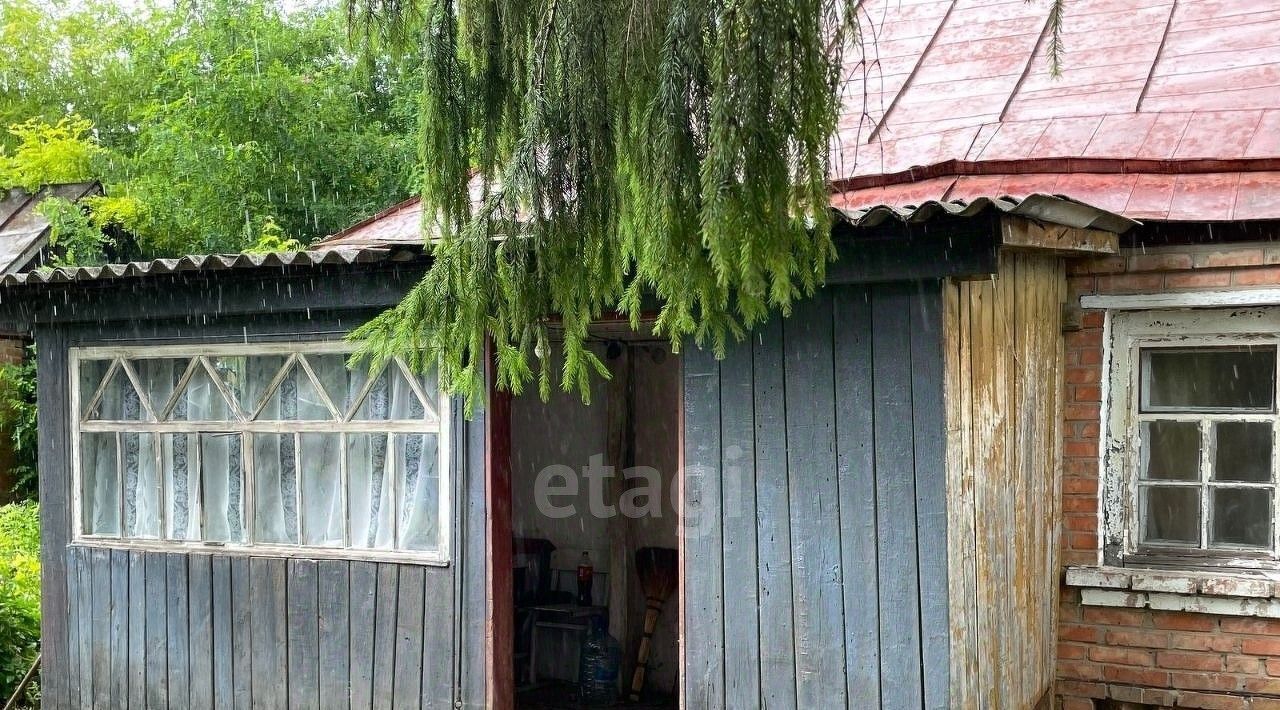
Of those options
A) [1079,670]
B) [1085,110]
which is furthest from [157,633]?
[1085,110]

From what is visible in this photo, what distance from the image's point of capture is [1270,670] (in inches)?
234

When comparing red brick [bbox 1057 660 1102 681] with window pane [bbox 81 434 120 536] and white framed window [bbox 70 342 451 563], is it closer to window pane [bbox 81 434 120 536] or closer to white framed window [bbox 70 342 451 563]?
white framed window [bbox 70 342 451 563]

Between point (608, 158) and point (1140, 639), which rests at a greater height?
point (608, 158)

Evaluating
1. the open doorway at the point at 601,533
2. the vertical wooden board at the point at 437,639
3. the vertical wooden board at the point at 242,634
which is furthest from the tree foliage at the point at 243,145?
the vertical wooden board at the point at 437,639

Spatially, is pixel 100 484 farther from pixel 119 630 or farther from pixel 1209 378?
pixel 1209 378

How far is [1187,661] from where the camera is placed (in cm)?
610

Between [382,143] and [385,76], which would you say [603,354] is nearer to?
[382,143]

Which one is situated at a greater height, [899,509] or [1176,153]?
[1176,153]

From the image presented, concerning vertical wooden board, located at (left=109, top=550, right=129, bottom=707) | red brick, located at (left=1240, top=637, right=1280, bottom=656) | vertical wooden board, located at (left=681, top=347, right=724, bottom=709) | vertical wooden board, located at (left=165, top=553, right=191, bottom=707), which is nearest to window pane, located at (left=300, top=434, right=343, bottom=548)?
vertical wooden board, located at (left=165, top=553, right=191, bottom=707)

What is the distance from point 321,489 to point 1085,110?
16.1 feet

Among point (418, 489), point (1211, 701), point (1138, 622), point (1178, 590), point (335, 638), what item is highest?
point (418, 489)

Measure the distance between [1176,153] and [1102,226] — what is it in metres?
1.42

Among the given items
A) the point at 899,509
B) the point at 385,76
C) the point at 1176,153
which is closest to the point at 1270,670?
the point at 899,509

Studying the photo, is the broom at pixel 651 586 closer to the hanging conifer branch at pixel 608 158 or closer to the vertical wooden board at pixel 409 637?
the vertical wooden board at pixel 409 637
